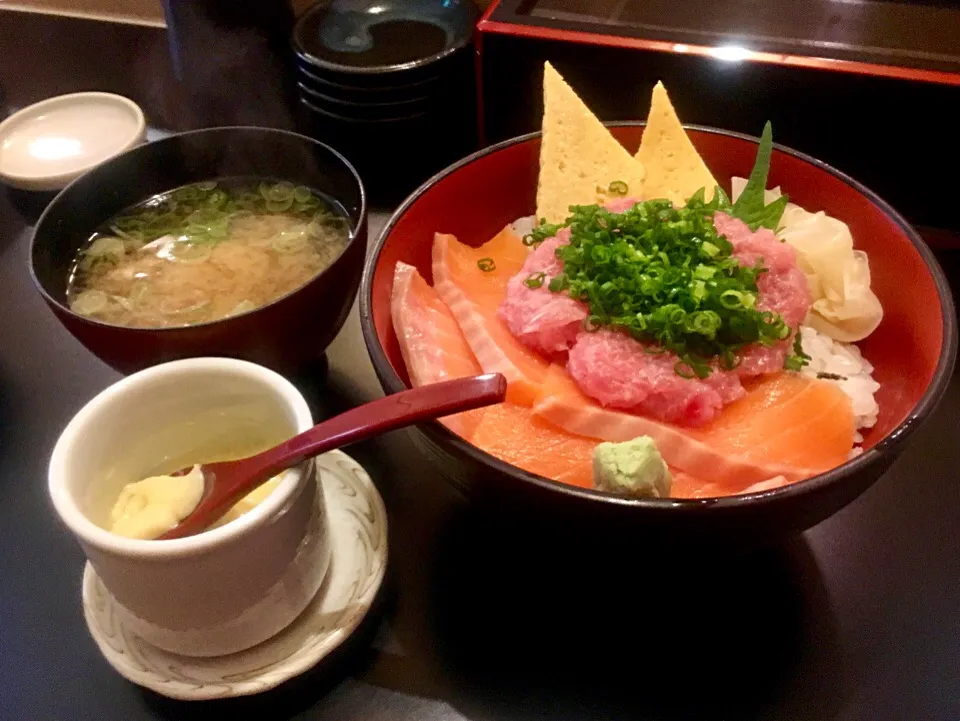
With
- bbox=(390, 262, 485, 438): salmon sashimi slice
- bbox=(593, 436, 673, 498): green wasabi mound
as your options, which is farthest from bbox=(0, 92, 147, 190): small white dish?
bbox=(593, 436, 673, 498): green wasabi mound

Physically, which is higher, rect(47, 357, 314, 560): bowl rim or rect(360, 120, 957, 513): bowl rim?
rect(360, 120, 957, 513): bowl rim

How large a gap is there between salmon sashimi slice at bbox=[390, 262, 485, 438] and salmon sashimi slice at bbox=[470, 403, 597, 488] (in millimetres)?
21

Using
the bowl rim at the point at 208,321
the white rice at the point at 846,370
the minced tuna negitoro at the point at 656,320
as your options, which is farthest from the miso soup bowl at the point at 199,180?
the white rice at the point at 846,370

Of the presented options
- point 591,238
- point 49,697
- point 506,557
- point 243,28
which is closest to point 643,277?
point 591,238

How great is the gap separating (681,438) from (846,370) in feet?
0.92

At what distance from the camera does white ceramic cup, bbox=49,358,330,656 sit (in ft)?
2.44

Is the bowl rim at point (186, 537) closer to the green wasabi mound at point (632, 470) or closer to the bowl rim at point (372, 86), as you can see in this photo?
the green wasabi mound at point (632, 470)

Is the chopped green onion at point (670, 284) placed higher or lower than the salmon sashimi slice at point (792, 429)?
higher

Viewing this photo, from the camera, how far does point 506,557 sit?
0.99 m

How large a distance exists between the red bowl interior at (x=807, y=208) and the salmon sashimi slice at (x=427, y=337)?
0.02 meters

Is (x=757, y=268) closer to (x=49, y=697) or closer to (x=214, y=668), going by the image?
(x=214, y=668)

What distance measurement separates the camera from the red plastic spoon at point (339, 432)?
755 mm

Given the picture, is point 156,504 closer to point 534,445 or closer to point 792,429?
point 534,445

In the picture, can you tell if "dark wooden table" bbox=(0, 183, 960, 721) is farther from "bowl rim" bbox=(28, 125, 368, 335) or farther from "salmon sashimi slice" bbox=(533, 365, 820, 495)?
"bowl rim" bbox=(28, 125, 368, 335)
